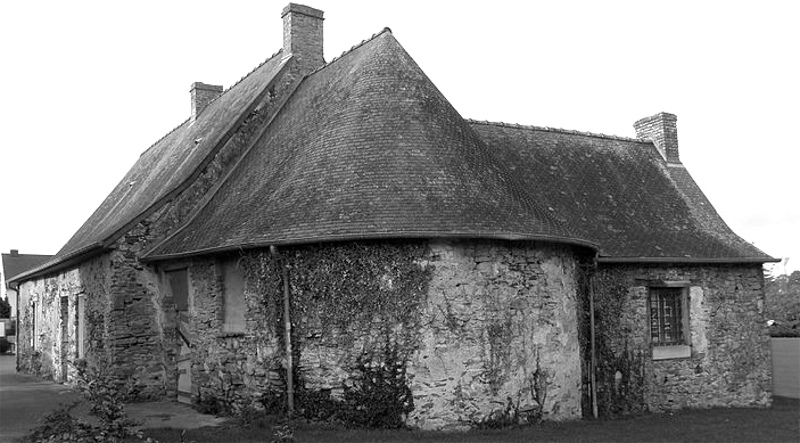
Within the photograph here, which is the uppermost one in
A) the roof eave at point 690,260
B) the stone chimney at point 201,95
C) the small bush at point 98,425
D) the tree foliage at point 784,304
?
the stone chimney at point 201,95

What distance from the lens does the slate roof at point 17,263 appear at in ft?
160

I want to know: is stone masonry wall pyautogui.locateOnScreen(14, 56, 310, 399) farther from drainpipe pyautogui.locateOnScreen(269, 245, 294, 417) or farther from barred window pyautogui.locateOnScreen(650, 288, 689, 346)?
barred window pyautogui.locateOnScreen(650, 288, 689, 346)

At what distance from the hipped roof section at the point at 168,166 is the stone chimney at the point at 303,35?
484 mm

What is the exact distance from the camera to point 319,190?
12586 millimetres

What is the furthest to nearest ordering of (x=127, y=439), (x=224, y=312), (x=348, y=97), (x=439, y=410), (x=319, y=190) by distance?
1. (x=348, y=97)
2. (x=224, y=312)
3. (x=319, y=190)
4. (x=439, y=410)
5. (x=127, y=439)

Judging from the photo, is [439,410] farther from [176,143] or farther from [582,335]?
[176,143]

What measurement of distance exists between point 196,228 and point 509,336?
627 cm

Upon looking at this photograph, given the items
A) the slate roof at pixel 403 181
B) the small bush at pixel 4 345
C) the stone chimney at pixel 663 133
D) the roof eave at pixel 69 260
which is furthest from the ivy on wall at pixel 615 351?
the small bush at pixel 4 345

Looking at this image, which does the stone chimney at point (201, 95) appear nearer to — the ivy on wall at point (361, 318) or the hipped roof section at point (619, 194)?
the hipped roof section at point (619, 194)

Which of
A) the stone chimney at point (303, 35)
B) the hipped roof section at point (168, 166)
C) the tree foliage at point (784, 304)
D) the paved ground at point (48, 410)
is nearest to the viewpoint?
the paved ground at point (48, 410)

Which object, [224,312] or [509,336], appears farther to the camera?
[224,312]

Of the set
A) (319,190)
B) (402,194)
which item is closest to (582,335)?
(402,194)

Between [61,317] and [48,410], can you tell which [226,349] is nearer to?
[48,410]

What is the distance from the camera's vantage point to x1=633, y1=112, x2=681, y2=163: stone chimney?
68.7 feet
